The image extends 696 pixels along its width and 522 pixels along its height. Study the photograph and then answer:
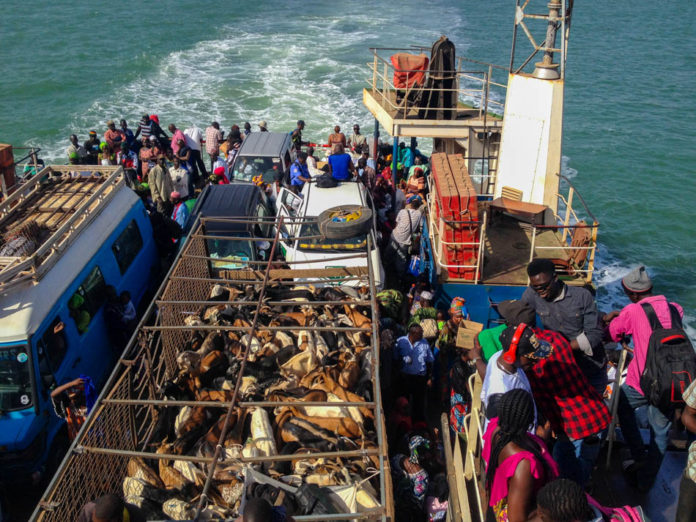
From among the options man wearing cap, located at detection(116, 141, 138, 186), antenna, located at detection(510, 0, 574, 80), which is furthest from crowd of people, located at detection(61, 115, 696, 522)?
man wearing cap, located at detection(116, 141, 138, 186)

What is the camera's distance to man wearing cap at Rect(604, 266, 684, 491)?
5137 millimetres

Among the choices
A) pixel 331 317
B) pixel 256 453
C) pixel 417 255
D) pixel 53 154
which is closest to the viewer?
pixel 256 453

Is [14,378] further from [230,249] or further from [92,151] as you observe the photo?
→ [92,151]

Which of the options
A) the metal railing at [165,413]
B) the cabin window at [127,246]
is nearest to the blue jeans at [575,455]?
the metal railing at [165,413]

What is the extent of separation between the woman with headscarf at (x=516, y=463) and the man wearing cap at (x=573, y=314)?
5.08 ft

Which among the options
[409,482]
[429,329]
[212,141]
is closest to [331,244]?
[429,329]

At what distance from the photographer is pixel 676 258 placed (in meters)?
17.7

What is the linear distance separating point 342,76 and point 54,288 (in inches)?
1073

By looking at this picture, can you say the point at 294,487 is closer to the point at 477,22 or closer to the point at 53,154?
the point at 53,154

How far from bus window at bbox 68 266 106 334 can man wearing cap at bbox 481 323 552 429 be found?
524 centimetres

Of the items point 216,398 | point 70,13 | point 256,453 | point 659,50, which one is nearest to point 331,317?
point 216,398

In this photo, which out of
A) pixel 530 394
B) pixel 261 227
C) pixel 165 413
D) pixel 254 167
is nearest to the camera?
pixel 530 394

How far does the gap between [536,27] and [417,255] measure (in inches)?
1580

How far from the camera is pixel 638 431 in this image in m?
5.60
